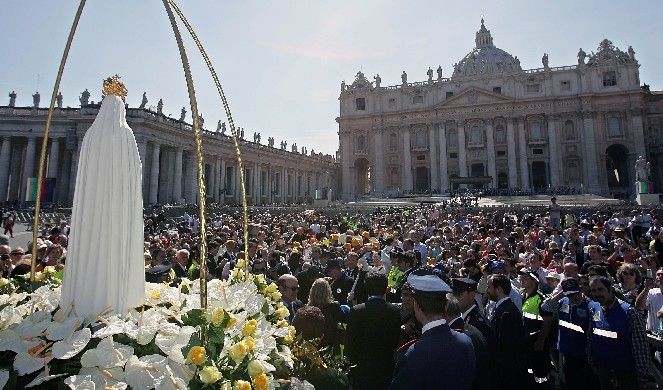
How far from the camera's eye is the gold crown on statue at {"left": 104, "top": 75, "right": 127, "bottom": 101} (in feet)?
10.9

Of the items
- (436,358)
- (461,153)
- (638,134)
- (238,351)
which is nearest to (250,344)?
(238,351)

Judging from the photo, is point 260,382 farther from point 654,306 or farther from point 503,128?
point 503,128

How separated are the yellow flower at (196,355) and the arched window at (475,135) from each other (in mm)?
64492

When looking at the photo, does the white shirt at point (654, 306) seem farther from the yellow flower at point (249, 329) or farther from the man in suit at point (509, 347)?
the yellow flower at point (249, 329)

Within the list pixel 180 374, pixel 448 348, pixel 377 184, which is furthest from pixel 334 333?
pixel 377 184

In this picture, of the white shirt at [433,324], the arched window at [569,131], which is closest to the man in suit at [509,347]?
the white shirt at [433,324]

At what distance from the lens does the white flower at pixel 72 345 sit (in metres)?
2.19

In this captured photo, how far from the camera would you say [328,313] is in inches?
203

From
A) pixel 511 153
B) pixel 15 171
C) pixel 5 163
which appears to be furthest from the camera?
pixel 511 153

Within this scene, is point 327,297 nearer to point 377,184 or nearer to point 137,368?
point 137,368

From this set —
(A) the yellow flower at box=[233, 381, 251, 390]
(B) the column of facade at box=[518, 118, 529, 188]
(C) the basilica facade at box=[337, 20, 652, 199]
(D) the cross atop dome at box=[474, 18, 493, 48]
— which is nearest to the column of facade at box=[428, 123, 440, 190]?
(C) the basilica facade at box=[337, 20, 652, 199]

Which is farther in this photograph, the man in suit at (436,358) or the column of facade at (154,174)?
the column of facade at (154,174)

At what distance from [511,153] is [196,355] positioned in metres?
64.2

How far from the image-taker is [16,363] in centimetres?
221
